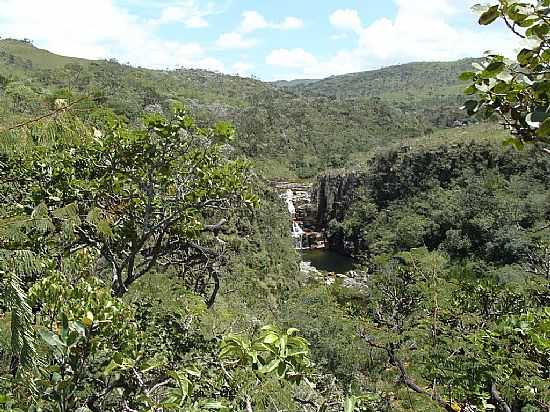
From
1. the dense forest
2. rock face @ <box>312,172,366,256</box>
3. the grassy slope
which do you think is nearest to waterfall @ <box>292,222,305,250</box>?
rock face @ <box>312,172,366,256</box>

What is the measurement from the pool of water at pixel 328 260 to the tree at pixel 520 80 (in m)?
48.7

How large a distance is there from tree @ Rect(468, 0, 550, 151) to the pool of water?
48739 mm

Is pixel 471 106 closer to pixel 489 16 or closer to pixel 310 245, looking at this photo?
pixel 489 16

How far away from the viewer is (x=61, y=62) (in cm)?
10056

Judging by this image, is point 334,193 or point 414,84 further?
point 414,84

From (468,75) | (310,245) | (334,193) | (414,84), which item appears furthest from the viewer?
(414,84)

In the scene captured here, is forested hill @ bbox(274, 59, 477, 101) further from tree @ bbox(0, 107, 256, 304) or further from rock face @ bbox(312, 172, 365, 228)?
tree @ bbox(0, 107, 256, 304)

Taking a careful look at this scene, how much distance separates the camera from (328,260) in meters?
55.2

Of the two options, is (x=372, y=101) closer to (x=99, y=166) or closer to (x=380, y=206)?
(x=380, y=206)

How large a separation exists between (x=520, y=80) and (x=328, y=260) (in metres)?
54.5

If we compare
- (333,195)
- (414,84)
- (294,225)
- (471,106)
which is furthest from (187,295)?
(414,84)

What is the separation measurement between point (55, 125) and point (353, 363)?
20.7 m

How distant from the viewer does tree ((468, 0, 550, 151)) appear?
1.20 metres

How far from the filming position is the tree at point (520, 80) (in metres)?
1.20
